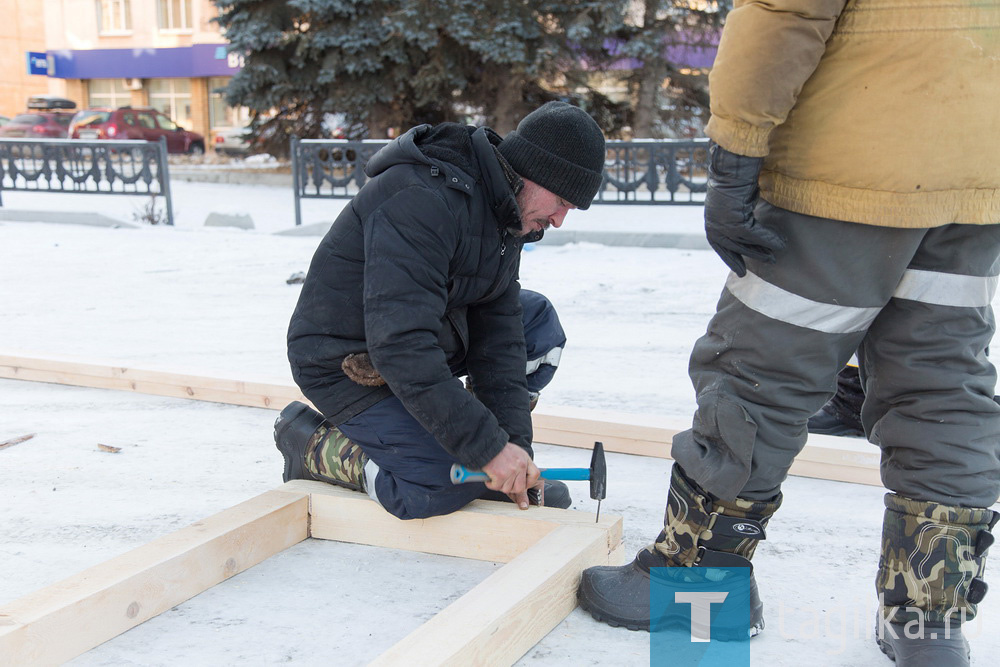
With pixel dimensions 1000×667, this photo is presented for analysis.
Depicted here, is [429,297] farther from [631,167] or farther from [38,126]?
[38,126]

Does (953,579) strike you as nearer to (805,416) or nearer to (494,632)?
(805,416)

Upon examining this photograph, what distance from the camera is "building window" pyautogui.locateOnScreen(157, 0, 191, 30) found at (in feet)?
98.6

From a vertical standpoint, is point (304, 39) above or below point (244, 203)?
above

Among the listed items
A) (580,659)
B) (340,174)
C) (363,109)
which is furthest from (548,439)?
(363,109)

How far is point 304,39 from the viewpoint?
15758 mm

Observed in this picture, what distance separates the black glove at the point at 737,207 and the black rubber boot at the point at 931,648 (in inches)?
31.3

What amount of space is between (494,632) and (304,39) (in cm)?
1557

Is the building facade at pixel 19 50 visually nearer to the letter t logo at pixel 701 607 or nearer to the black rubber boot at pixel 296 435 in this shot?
the black rubber boot at pixel 296 435

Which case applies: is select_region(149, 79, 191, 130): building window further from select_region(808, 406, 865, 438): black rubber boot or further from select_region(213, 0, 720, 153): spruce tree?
select_region(808, 406, 865, 438): black rubber boot

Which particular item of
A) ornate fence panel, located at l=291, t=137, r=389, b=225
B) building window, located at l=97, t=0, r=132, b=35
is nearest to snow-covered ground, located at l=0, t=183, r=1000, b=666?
ornate fence panel, located at l=291, t=137, r=389, b=225

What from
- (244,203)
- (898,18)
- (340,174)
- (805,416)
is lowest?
(244,203)

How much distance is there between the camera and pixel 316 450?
249cm

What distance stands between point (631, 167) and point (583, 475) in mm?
7647

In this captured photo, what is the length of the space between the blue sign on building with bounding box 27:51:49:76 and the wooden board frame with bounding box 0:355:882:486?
34039 mm
